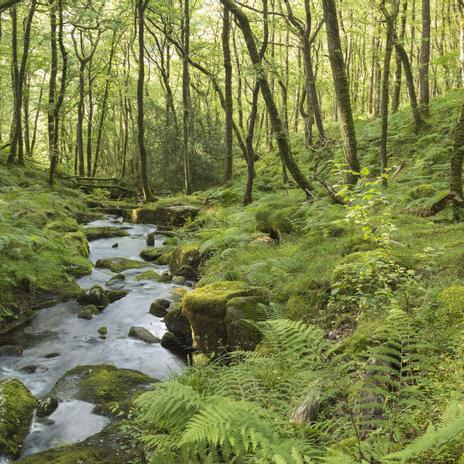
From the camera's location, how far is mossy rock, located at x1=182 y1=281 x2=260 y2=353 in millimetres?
6918

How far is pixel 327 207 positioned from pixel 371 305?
17.3 feet

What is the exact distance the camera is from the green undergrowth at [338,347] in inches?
105

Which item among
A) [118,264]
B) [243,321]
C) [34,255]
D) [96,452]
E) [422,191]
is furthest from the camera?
[118,264]

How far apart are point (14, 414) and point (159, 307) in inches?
169

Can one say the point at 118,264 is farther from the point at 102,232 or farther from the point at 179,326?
the point at 179,326

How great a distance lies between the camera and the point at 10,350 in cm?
759

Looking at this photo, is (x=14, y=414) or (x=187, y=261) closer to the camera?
(x=14, y=414)

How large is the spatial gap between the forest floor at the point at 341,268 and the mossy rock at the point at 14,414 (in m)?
1.81

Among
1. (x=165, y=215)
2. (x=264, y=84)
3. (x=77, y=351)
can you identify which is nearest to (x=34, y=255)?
(x=77, y=351)

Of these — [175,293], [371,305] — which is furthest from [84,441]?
[175,293]

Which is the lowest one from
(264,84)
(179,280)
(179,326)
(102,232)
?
(179,326)

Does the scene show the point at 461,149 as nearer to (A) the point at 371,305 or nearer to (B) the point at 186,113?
(A) the point at 371,305

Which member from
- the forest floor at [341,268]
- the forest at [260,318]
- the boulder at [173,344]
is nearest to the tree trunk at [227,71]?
the forest at [260,318]

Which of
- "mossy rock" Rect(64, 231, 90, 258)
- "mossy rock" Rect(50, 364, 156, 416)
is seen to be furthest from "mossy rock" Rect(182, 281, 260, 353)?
"mossy rock" Rect(64, 231, 90, 258)
